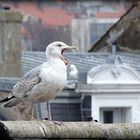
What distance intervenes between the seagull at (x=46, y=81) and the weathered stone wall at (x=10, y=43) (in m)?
9.83

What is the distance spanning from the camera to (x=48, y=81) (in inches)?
356

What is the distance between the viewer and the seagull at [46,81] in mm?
8945

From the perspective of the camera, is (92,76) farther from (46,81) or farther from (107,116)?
(46,81)

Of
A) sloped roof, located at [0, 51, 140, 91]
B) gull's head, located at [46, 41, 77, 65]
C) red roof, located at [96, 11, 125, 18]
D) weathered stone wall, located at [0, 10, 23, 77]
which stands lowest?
red roof, located at [96, 11, 125, 18]

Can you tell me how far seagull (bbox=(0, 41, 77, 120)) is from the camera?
8.95 meters

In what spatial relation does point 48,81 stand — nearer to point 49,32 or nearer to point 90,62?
point 90,62

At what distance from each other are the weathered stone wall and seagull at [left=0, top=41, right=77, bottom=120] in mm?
9830

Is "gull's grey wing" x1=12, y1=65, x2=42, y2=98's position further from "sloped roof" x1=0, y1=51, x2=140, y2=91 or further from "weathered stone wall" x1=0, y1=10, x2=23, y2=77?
"sloped roof" x1=0, y1=51, x2=140, y2=91

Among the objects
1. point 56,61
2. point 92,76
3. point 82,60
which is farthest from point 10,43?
point 56,61

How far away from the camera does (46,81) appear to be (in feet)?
29.7

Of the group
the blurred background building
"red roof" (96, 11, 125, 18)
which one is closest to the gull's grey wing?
the blurred background building

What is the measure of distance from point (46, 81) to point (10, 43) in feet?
34.5

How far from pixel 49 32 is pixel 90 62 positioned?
25482mm

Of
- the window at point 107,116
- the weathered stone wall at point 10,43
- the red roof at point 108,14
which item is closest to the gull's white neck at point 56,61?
the window at point 107,116
